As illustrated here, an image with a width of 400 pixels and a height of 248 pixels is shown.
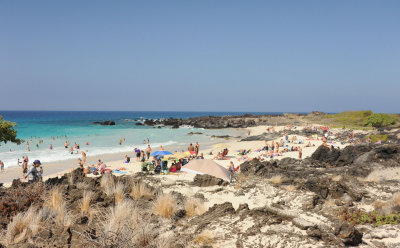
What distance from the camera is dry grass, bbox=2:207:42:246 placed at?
512 cm

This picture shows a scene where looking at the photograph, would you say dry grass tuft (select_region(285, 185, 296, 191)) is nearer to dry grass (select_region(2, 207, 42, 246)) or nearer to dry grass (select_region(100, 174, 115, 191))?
dry grass (select_region(100, 174, 115, 191))

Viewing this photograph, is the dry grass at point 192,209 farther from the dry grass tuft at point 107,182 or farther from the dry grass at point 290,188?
the dry grass at point 290,188

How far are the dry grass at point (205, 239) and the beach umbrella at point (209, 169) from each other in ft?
24.2

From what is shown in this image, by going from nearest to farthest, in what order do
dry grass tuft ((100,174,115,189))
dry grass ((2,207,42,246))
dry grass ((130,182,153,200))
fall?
dry grass ((2,207,42,246)) < dry grass ((130,182,153,200)) < dry grass tuft ((100,174,115,189))

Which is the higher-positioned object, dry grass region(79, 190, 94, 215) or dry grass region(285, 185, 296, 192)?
dry grass region(79, 190, 94, 215)

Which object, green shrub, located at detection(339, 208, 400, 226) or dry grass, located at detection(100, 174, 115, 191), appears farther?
dry grass, located at detection(100, 174, 115, 191)

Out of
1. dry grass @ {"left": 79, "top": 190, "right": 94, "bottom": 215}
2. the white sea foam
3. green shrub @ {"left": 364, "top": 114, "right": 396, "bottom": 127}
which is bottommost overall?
the white sea foam

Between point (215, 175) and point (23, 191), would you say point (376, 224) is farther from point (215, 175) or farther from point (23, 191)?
point (23, 191)

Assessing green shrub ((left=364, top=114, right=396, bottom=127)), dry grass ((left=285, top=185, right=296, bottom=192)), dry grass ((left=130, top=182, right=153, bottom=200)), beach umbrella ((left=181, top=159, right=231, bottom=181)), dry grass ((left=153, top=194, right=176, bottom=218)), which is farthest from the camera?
green shrub ((left=364, top=114, right=396, bottom=127))

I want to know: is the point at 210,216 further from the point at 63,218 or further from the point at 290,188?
the point at 290,188

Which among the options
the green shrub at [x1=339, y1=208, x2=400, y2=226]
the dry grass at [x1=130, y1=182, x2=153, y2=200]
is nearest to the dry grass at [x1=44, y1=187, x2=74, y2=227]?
the dry grass at [x1=130, y1=182, x2=153, y2=200]

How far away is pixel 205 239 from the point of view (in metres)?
5.75

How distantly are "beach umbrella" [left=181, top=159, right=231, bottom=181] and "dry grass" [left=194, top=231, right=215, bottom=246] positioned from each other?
739 cm

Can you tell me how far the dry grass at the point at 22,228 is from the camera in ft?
16.8
